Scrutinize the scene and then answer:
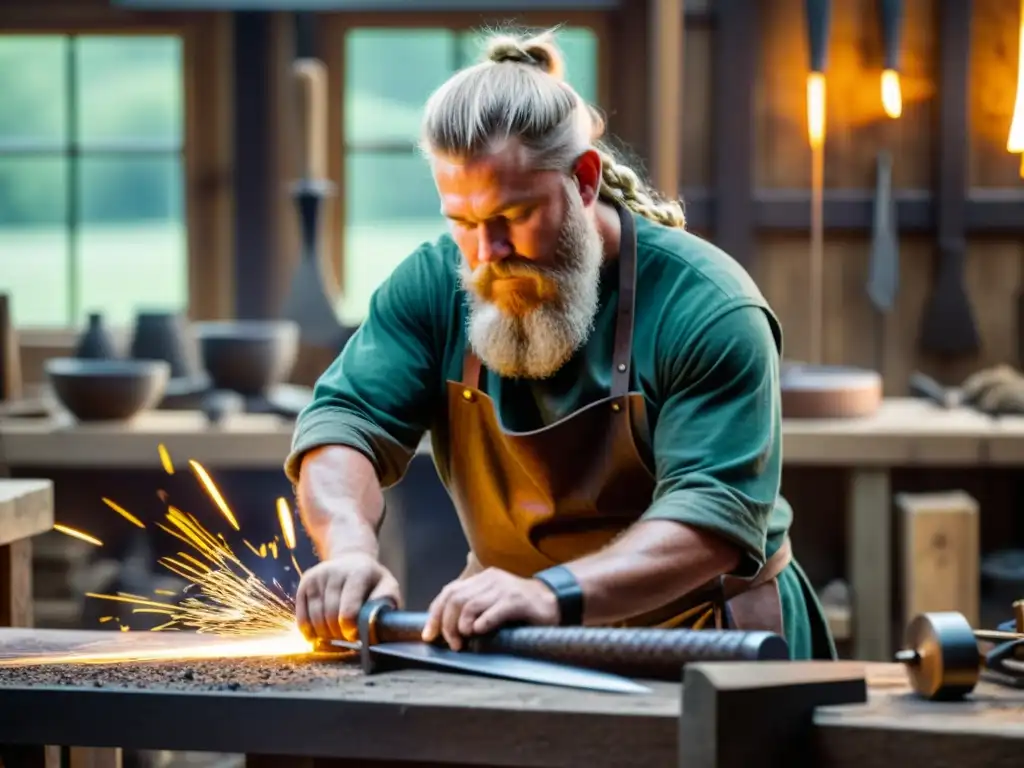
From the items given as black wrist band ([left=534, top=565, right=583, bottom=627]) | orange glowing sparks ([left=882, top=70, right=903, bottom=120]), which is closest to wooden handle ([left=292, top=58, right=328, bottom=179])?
orange glowing sparks ([left=882, top=70, right=903, bottom=120])

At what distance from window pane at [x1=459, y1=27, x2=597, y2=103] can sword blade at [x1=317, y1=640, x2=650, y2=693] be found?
3544mm

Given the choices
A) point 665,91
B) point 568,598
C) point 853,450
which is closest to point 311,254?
point 665,91

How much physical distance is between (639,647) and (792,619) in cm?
77

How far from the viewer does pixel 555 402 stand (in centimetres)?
283

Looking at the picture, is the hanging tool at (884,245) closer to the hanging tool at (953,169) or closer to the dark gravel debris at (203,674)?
the hanging tool at (953,169)

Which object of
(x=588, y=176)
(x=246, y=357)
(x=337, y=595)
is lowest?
(x=337, y=595)

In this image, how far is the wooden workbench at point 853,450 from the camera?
4.65m

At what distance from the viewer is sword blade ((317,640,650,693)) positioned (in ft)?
7.07

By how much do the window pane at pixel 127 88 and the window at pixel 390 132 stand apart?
2.09 feet

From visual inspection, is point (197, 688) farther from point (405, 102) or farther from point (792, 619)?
point (405, 102)

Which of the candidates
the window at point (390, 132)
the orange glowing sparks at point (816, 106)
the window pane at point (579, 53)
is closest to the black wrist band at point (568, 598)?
the orange glowing sparks at point (816, 106)

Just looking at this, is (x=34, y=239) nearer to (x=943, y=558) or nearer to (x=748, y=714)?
(x=943, y=558)

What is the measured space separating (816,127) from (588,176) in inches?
101

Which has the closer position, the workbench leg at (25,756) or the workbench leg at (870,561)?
the workbench leg at (25,756)
